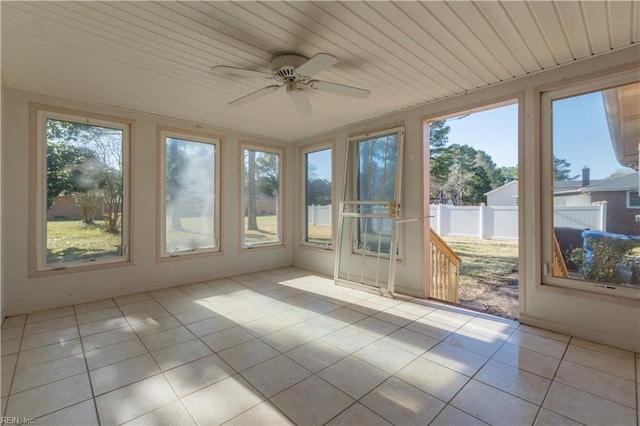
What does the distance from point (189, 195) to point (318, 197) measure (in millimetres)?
2127

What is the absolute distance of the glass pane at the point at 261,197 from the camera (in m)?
4.93

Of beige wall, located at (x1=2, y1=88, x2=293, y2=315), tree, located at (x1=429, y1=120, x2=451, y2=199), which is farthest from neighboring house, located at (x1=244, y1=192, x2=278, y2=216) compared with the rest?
tree, located at (x1=429, y1=120, x2=451, y2=199)

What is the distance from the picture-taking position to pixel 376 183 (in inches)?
163

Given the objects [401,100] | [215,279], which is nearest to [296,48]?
[401,100]

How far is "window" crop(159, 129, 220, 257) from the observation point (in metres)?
4.08

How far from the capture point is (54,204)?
328cm

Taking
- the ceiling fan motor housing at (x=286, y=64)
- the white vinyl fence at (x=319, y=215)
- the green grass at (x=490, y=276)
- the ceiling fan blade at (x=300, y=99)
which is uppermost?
the ceiling fan motor housing at (x=286, y=64)

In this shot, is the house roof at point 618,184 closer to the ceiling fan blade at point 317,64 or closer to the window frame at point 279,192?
the ceiling fan blade at point 317,64

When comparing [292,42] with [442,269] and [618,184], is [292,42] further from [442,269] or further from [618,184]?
[442,269]

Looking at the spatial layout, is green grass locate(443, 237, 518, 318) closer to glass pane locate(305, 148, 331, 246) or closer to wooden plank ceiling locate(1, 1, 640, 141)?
glass pane locate(305, 148, 331, 246)

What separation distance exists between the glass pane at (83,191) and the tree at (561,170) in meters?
4.96

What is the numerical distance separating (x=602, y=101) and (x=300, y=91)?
8.68 ft

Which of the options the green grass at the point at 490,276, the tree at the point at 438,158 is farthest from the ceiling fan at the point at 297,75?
the tree at the point at 438,158

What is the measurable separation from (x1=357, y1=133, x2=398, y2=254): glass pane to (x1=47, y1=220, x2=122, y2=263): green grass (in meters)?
3.41
